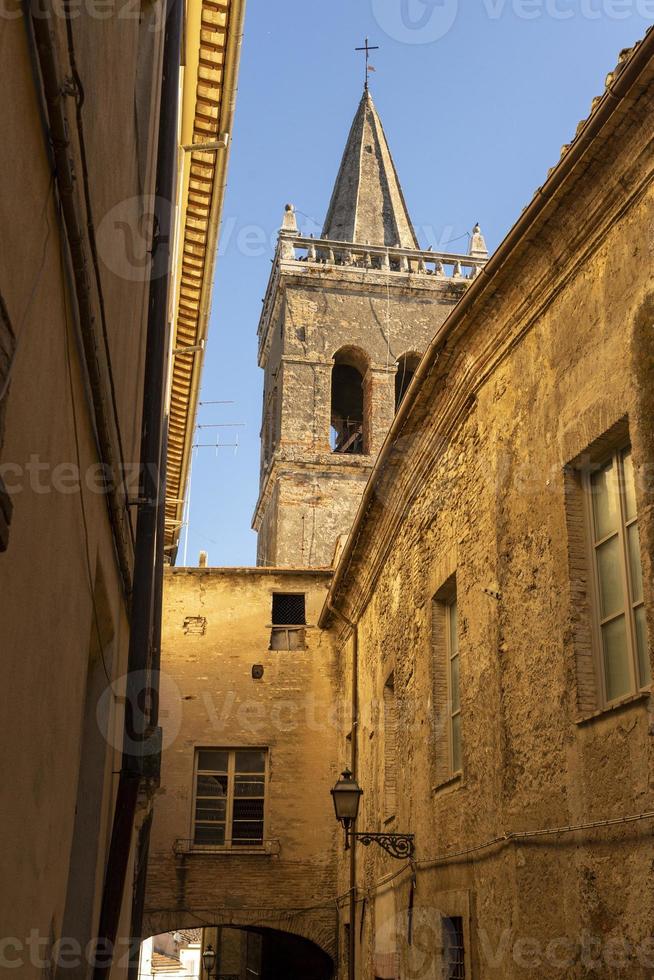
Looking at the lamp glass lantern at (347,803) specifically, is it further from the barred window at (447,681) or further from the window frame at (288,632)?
the window frame at (288,632)

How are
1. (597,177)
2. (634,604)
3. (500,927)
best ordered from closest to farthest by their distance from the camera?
1. (634,604)
2. (597,177)
3. (500,927)

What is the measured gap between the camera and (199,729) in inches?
666

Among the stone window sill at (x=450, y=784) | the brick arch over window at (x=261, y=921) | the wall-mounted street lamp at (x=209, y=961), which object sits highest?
the stone window sill at (x=450, y=784)

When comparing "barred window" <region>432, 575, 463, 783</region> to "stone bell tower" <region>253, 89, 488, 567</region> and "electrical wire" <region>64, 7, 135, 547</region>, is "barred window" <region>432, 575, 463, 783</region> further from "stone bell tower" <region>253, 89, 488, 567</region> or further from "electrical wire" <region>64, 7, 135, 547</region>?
"stone bell tower" <region>253, 89, 488, 567</region>

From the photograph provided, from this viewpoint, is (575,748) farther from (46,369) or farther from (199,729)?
(199,729)

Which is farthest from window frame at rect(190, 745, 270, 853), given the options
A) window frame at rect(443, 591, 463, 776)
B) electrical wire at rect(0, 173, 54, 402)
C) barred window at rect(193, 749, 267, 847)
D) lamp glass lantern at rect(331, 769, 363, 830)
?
electrical wire at rect(0, 173, 54, 402)

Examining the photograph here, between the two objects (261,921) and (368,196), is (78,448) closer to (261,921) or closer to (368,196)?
(261,921)

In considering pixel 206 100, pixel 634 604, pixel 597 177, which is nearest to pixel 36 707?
pixel 634 604

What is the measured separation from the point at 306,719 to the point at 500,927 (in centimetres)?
1004

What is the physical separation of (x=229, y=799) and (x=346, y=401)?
52.7 feet

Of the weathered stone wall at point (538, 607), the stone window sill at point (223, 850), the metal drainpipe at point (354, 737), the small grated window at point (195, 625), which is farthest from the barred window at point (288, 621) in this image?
the weathered stone wall at point (538, 607)

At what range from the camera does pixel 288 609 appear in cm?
1800

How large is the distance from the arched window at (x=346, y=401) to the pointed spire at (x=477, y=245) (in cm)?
466

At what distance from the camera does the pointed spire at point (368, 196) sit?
1257 inches
